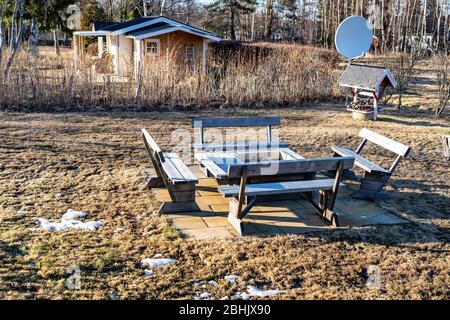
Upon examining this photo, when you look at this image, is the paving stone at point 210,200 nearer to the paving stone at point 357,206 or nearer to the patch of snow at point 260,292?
the paving stone at point 357,206

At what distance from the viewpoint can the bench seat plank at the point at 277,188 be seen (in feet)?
16.8

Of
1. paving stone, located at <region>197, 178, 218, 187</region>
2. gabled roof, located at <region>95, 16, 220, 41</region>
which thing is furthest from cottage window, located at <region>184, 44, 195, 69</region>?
paving stone, located at <region>197, 178, 218, 187</region>

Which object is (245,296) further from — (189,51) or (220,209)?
(189,51)

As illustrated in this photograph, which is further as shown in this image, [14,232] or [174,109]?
[174,109]

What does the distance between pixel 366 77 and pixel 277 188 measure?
7.48m

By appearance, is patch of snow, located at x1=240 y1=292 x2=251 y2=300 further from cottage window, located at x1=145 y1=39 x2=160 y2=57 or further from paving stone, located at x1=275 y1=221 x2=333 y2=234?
cottage window, located at x1=145 y1=39 x2=160 y2=57

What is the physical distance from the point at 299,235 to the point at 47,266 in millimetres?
2425

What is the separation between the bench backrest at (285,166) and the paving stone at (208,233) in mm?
618

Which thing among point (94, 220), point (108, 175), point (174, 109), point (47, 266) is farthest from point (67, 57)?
point (47, 266)

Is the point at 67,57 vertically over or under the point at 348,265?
over

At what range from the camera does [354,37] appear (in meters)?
13.1

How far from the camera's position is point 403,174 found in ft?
24.7

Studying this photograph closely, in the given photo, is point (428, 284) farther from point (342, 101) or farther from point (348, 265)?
point (342, 101)
